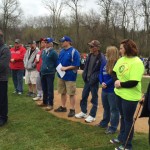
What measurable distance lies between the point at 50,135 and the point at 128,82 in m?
2.07

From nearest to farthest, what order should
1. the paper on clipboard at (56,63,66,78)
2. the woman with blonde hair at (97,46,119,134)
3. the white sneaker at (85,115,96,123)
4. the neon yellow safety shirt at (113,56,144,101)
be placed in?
the neon yellow safety shirt at (113,56,144,101), the woman with blonde hair at (97,46,119,134), the white sneaker at (85,115,96,123), the paper on clipboard at (56,63,66,78)

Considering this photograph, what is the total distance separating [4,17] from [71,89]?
4424 centimetres

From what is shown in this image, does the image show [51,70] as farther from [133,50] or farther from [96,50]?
[133,50]

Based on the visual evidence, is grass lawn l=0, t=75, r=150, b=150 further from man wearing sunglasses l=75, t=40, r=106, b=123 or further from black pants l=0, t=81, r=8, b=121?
man wearing sunglasses l=75, t=40, r=106, b=123

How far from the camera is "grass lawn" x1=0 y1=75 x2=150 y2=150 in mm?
5480

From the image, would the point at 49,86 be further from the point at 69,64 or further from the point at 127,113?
the point at 127,113

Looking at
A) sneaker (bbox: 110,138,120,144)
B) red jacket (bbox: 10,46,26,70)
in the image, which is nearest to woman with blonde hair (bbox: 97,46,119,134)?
sneaker (bbox: 110,138,120,144)

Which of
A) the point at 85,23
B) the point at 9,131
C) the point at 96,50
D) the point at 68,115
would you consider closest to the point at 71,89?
the point at 68,115

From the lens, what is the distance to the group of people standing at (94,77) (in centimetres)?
497

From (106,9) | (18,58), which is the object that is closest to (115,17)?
(106,9)

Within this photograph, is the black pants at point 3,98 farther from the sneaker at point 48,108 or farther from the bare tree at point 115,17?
the bare tree at point 115,17

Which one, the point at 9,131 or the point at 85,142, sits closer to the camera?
the point at 85,142

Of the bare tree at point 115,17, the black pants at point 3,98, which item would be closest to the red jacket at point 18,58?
the black pants at point 3,98

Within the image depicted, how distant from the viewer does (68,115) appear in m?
7.54
